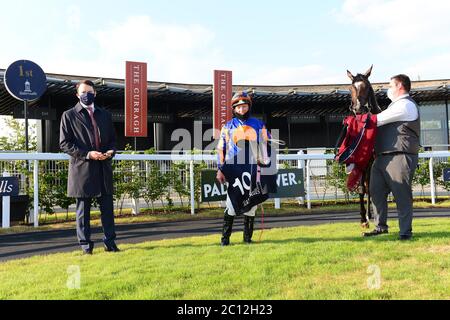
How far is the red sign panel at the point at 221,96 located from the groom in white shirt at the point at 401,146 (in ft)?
48.9

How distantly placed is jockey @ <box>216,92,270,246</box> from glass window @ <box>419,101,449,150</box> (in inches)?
879

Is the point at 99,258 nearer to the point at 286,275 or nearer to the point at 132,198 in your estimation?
the point at 286,275

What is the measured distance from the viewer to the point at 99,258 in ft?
14.1

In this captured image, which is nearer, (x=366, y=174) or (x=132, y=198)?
(x=366, y=174)

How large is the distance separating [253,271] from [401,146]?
2.46 m

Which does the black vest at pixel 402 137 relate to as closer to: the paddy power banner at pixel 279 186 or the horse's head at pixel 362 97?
the horse's head at pixel 362 97

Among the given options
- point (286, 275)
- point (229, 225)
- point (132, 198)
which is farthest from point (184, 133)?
point (286, 275)

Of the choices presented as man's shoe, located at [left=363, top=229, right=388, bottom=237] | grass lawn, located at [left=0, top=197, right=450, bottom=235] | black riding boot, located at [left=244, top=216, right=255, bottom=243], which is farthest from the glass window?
black riding boot, located at [left=244, top=216, right=255, bottom=243]

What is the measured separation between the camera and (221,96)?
65.3 ft

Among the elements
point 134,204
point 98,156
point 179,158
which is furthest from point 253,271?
point 134,204

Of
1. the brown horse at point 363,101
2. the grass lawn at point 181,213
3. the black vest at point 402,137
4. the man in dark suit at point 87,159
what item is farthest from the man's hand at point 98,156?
the grass lawn at point 181,213

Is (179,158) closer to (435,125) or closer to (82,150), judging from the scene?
(82,150)
